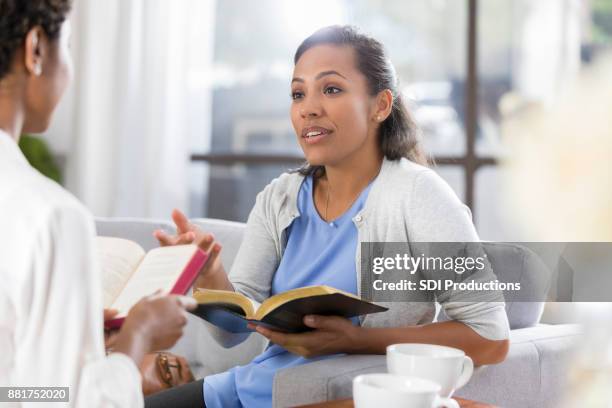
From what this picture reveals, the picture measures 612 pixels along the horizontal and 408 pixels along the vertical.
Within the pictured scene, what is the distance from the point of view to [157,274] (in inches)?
42.7

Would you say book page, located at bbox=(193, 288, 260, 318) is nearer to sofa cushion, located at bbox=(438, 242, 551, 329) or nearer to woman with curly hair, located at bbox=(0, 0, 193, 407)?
woman with curly hair, located at bbox=(0, 0, 193, 407)

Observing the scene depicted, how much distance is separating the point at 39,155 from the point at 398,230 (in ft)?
Result: 9.79

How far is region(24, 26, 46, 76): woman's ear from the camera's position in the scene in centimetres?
92

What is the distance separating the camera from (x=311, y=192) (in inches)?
69.7

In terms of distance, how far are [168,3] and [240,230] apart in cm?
204

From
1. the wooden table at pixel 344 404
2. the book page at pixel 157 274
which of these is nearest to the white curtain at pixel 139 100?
the wooden table at pixel 344 404

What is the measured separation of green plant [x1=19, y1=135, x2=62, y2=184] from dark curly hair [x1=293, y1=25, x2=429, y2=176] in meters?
2.71

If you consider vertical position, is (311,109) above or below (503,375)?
above

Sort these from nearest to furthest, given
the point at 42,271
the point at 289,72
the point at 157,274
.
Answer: the point at 42,271, the point at 157,274, the point at 289,72


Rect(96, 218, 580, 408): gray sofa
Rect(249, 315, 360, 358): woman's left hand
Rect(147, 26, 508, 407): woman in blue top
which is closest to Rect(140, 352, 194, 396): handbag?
Rect(96, 218, 580, 408): gray sofa

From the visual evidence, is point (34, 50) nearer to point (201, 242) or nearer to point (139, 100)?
point (201, 242)

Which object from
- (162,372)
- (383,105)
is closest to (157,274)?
(383,105)

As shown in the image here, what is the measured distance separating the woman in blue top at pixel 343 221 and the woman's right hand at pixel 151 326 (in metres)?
0.48

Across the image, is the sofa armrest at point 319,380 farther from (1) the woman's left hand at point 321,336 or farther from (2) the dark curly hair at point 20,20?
(2) the dark curly hair at point 20,20
